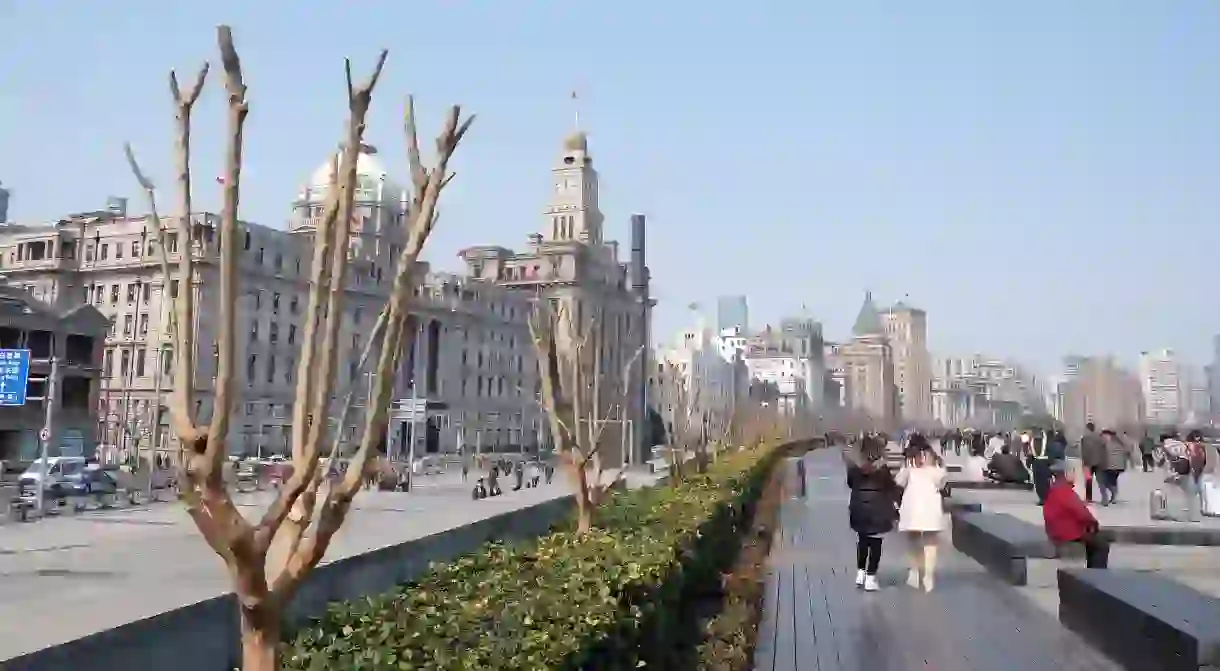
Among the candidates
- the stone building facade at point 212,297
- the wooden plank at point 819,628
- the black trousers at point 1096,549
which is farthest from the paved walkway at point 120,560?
the stone building facade at point 212,297

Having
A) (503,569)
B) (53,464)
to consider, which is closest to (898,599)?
(503,569)

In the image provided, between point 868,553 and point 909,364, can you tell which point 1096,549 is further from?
point 909,364

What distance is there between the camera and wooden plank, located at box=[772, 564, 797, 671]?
7904 mm

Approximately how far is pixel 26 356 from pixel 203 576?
932 centimetres

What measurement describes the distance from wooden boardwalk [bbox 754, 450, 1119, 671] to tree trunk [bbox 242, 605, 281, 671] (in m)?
5.23

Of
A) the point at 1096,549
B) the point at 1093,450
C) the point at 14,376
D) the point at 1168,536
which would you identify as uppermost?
the point at 14,376

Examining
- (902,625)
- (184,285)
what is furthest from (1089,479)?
(184,285)

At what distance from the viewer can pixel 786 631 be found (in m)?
9.05

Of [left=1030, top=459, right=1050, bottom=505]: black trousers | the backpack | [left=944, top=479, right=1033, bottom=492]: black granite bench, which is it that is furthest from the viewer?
[left=944, top=479, right=1033, bottom=492]: black granite bench

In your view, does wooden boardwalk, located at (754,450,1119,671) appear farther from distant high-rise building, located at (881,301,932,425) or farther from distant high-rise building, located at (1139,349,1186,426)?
distant high-rise building, located at (1139,349,1186,426)

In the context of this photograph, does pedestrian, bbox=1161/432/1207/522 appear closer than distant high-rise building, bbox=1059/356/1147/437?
Yes

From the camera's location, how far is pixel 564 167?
95.6 m

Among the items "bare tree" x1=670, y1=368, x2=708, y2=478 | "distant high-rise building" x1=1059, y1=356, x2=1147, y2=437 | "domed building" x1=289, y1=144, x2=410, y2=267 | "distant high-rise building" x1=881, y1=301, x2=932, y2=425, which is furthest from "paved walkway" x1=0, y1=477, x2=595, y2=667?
"distant high-rise building" x1=881, y1=301, x2=932, y2=425

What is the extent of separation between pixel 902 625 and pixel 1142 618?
245 cm
